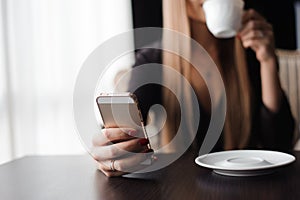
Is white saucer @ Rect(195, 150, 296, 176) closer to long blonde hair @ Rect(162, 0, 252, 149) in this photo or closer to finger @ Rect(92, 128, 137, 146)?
finger @ Rect(92, 128, 137, 146)

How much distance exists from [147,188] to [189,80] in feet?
2.76

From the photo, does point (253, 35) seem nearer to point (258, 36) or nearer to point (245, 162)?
point (258, 36)

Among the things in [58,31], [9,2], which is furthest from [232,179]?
[9,2]

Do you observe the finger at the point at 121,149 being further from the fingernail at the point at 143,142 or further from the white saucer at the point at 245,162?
the white saucer at the point at 245,162

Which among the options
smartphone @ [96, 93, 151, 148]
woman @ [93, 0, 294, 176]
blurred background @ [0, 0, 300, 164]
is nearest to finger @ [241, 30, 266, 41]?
woman @ [93, 0, 294, 176]

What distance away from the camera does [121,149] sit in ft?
2.70

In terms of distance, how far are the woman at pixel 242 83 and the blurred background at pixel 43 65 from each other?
1.21ft

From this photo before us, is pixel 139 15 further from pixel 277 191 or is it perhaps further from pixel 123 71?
pixel 277 191

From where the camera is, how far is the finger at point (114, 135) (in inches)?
32.9

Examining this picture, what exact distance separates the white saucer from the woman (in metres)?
0.57

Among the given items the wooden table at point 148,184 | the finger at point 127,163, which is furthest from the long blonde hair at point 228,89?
the finger at point 127,163

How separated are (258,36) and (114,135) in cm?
82

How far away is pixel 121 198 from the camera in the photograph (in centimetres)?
68

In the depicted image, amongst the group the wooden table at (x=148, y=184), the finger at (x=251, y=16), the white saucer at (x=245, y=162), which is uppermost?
the finger at (x=251, y=16)
